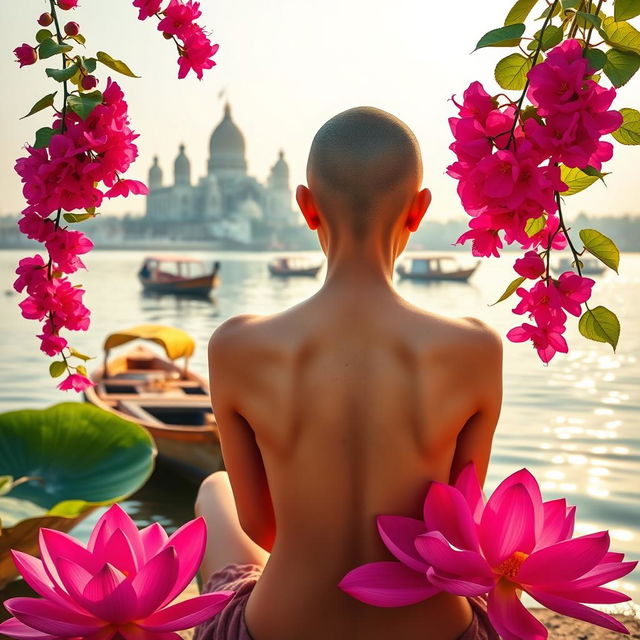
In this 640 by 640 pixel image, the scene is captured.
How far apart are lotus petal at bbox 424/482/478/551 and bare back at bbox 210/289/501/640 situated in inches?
2.4

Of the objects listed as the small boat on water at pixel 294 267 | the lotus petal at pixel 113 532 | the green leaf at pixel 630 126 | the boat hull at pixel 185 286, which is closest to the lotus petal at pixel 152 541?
the lotus petal at pixel 113 532

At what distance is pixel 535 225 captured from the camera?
1509 millimetres

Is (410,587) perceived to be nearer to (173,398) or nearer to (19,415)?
(19,415)

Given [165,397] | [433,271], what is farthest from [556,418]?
[433,271]

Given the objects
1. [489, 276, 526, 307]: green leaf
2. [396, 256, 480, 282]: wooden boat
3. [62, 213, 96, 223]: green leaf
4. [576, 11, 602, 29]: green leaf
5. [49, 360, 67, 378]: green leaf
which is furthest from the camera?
[396, 256, 480, 282]: wooden boat

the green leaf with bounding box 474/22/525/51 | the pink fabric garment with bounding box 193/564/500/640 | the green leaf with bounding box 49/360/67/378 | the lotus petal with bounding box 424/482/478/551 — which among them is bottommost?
the pink fabric garment with bounding box 193/564/500/640

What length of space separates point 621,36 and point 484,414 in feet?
1.88

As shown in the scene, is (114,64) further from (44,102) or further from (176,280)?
(176,280)

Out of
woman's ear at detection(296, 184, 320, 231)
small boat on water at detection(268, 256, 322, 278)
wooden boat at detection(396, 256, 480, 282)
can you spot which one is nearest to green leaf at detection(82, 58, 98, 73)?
woman's ear at detection(296, 184, 320, 231)

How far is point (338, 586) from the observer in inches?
55.2

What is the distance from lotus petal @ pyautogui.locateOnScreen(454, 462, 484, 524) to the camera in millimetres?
1405

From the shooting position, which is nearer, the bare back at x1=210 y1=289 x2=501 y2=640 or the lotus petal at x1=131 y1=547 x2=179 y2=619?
the lotus petal at x1=131 y1=547 x2=179 y2=619

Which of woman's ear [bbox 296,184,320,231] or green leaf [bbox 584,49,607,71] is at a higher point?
green leaf [bbox 584,49,607,71]

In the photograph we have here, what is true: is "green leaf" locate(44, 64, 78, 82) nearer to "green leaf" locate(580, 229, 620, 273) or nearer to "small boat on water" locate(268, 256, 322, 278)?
"green leaf" locate(580, 229, 620, 273)
